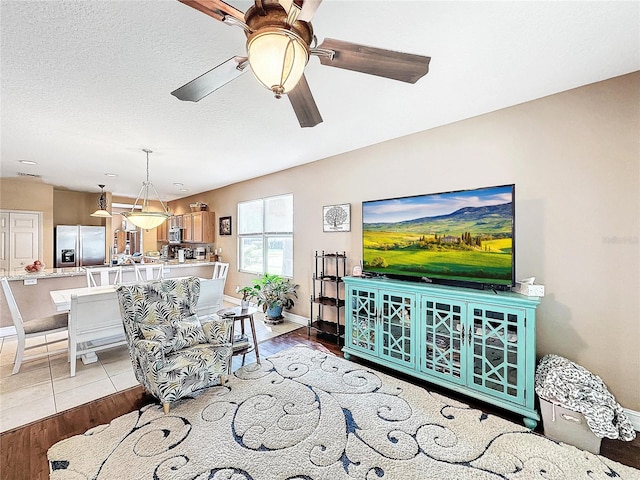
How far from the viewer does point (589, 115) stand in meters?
2.25

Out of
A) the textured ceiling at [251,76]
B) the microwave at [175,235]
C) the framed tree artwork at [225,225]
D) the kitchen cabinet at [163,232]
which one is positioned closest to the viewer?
the textured ceiling at [251,76]

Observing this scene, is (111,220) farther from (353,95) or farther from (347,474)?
(347,474)

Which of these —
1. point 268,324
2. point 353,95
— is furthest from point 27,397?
point 353,95

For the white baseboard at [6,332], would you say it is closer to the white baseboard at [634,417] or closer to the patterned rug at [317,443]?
the patterned rug at [317,443]

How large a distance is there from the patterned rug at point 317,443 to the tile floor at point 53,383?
649mm

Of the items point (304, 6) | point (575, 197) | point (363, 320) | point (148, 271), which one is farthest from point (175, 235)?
point (575, 197)

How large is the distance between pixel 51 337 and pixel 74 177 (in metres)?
3.12

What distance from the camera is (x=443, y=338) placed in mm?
2561

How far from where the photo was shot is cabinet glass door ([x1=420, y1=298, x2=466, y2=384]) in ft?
8.02

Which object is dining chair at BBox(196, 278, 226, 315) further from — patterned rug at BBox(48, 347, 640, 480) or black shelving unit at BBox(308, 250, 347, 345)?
patterned rug at BBox(48, 347, 640, 480)

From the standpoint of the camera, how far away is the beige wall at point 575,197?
2107 millimetres

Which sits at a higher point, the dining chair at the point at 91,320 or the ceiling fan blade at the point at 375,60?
the ceiling fan blade at the point at 375,60

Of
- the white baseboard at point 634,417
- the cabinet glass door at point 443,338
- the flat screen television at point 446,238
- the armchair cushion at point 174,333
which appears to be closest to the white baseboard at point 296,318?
the flat screen television at point 446,238

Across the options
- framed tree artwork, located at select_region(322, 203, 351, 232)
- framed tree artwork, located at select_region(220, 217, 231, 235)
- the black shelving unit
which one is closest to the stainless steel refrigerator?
framed tree artwork, located at select_region(220, 217, 231, 235)
